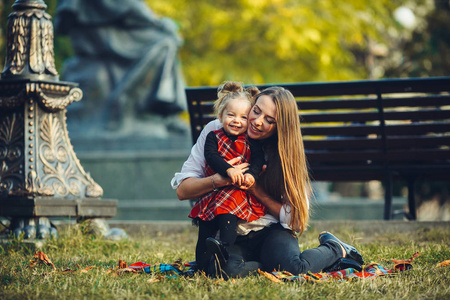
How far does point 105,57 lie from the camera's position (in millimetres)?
10883

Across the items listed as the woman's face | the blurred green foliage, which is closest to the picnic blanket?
the woman's face

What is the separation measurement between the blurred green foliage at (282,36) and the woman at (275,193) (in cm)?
1262

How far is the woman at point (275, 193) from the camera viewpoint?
3.64 metres

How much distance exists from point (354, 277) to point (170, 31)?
816cm

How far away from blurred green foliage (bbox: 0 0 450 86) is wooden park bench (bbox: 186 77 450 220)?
10.5m

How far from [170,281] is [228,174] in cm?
66

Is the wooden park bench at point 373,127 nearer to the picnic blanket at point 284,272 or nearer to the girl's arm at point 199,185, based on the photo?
the girl's arm at point 199,185

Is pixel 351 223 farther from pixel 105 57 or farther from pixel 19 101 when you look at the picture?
pixel 105 57

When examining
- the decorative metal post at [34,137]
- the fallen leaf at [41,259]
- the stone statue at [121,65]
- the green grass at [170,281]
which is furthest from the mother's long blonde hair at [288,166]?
the stone statue at [121,65]

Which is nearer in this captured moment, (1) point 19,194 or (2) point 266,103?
(2) point 266,103

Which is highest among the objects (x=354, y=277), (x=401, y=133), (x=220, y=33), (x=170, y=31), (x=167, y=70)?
(x=220, y=33)

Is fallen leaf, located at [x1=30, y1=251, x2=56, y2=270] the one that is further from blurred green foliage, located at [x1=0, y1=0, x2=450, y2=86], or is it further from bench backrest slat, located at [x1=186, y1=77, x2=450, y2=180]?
blurred green foliage, located at [x1=0, y1=0, x2=450, y2=86]

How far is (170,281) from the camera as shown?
3.39 metres

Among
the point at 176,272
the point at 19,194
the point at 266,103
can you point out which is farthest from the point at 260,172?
the point at 19,194
